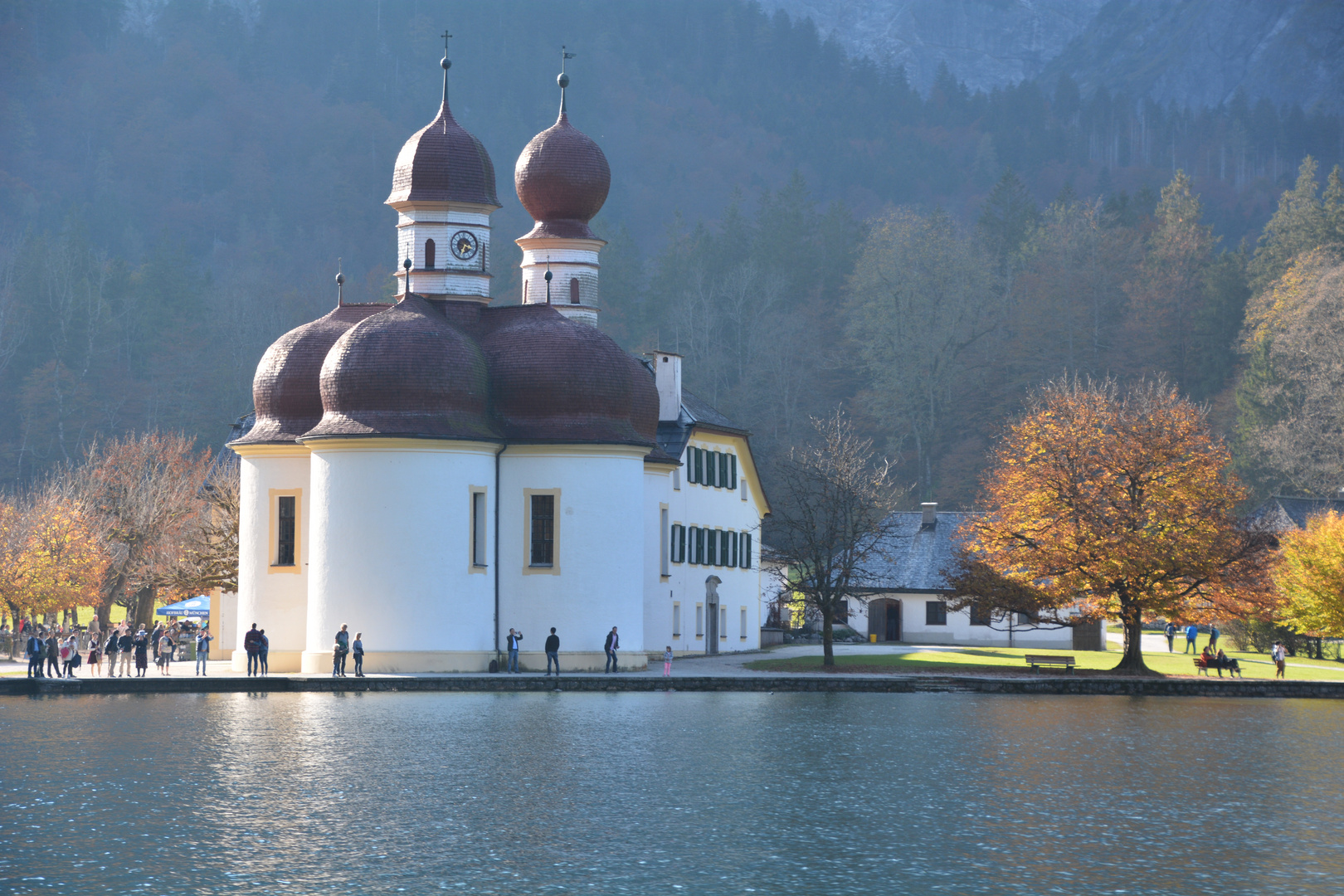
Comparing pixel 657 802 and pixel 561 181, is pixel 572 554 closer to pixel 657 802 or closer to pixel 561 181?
pixel 561 181

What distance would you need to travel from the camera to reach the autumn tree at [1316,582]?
51.8 m

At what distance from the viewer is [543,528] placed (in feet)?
154

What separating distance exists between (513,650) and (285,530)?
25.7 feet

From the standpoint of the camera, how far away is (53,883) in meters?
16.4

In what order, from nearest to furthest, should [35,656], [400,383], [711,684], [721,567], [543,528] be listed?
[35,656] → [711,684] → [400,383] → [543,528] → [721,567]

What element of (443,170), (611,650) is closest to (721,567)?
(611,650)

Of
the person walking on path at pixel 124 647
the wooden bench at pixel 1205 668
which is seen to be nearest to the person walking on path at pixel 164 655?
the person walking on path at pixel 124 647

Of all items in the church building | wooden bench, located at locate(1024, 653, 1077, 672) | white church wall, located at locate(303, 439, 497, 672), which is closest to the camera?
white church wall, located at locate(303, 439, 497, 672)

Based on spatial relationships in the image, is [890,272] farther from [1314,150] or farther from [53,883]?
[53,883]

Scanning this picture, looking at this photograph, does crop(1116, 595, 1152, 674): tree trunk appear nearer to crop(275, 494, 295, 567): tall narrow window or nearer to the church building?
the church building

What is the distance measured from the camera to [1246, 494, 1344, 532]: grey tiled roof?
243 feet

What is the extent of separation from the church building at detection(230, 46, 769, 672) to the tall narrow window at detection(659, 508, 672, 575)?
149 centimetres

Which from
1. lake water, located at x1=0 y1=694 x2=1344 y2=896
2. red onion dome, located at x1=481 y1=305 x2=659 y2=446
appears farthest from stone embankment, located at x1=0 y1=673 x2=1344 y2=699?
red onion dome, located at x1=481 y1=305 x2=659 y2=446

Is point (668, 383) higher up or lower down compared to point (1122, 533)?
higher up
